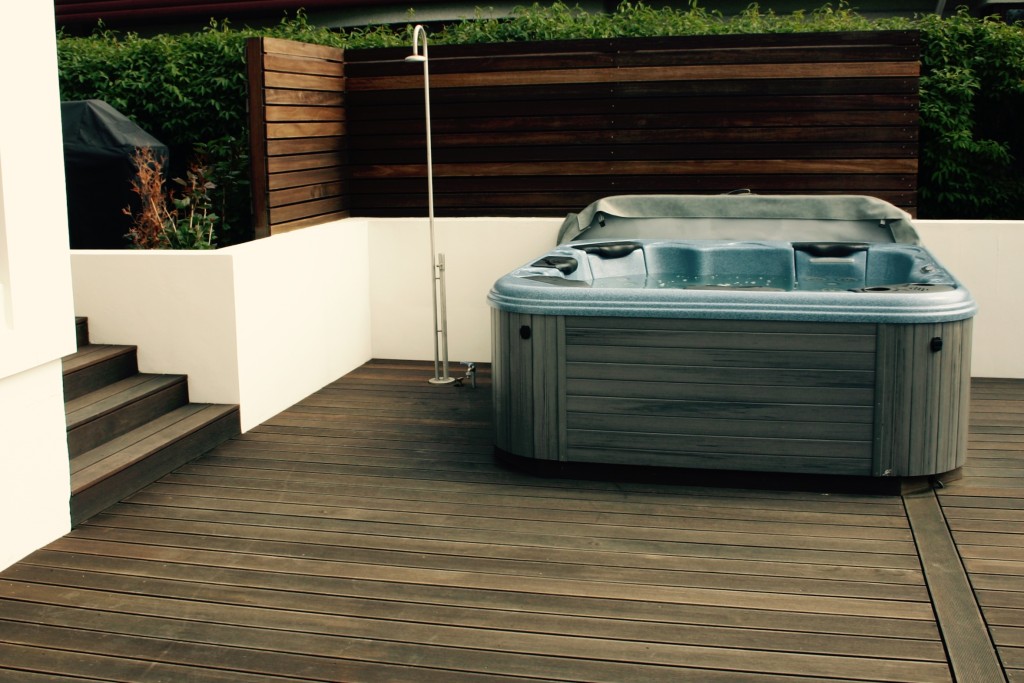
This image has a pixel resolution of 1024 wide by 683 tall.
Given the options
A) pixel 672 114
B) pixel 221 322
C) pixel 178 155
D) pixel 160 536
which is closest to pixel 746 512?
pixel 160 536

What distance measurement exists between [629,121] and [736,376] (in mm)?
2353

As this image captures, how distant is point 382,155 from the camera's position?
20.1 feet


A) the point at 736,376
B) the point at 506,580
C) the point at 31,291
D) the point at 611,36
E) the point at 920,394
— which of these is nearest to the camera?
the point at 506,580

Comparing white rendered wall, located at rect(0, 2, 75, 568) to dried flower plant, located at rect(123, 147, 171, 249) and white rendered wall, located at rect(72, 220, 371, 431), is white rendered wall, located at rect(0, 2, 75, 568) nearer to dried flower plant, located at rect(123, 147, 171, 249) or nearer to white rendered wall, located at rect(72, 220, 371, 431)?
white rendered wall, located at rect(72, 220, 371, 431)

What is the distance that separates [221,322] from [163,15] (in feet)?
22.9

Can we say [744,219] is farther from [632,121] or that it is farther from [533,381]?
[533,381]

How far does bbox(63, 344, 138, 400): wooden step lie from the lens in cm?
412

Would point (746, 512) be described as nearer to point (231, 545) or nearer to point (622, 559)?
point (622, 559)

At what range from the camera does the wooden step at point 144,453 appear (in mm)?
3621

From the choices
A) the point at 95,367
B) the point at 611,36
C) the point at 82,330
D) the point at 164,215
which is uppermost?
the point at 611,36

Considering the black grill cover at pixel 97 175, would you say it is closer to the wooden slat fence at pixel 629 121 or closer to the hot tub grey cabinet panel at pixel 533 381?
the wooden slat fence at pixel 629 121

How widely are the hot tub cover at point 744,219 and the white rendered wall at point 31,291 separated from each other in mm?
2777

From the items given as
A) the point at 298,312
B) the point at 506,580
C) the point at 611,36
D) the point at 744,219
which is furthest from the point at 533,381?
the point at 611,36

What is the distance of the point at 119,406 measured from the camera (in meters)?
4.05
